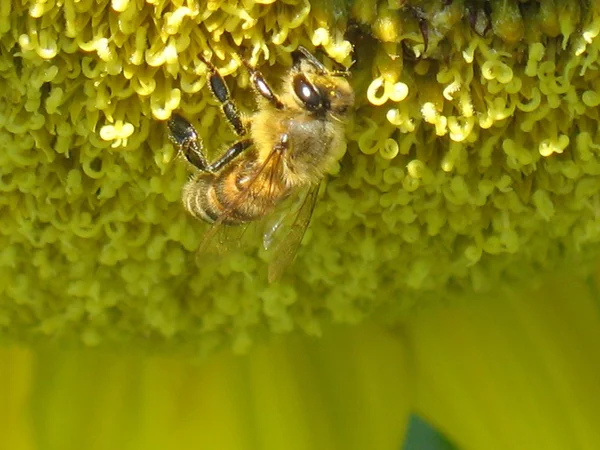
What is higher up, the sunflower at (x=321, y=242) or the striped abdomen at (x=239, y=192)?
the sunflower at (x=321, y=242)

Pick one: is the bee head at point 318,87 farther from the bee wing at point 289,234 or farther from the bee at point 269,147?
the bee wing at point 289,234

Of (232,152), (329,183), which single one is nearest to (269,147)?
(232,152)

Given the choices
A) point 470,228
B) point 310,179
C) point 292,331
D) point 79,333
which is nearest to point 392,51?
point 310,179

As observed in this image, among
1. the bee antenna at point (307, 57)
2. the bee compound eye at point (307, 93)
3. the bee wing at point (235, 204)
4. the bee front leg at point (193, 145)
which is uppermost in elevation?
the bee antenna at point (307, 57)

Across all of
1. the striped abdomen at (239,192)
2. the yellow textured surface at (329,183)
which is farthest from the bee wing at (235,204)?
the yellow textured surface at (329,183)
